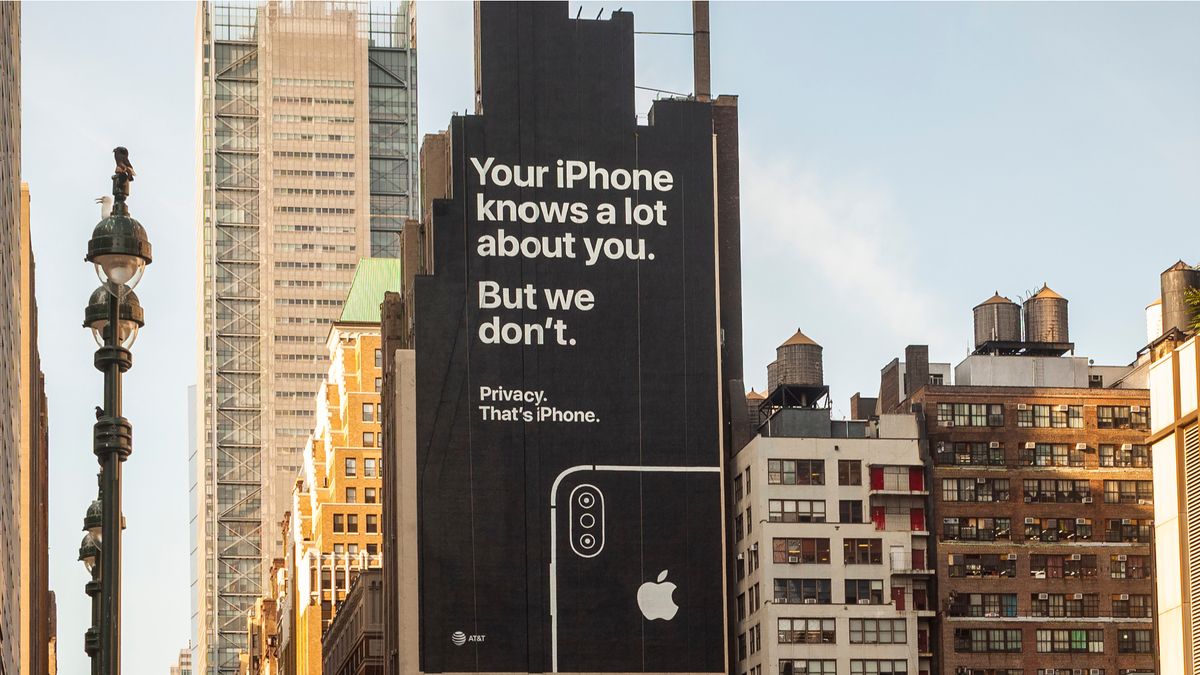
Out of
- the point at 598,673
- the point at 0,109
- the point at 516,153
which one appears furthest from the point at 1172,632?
the point at 516,153

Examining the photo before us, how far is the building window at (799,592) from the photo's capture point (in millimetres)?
168750

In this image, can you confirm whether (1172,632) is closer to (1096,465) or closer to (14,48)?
(14,48)

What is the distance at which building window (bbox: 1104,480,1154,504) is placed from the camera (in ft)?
579

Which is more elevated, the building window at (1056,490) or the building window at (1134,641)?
the building window at (1056,490)

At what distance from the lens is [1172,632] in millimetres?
64188

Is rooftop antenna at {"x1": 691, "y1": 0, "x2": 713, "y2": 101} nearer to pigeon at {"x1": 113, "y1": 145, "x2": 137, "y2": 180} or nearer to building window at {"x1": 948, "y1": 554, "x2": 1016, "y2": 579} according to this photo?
building window at {"x1": 948, "y1": 554, "x2": 1016, "y2": 579}

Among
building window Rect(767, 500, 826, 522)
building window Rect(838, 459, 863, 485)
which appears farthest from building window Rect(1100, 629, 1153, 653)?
building window Rect(767, 500, 826, 522)

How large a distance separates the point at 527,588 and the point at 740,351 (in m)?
28.0

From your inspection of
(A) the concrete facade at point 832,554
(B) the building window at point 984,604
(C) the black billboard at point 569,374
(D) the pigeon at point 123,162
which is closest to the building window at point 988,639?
(B) the building window at point 984,604

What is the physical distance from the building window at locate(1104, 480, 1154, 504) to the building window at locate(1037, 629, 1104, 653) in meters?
10.8

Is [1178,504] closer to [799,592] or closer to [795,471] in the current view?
[799,592]

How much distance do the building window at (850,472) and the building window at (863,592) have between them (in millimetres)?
7755

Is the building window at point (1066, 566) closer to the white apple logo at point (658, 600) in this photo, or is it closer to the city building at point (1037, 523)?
the city building at point (1037, 523)

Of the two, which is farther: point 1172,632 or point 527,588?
point 527,588
